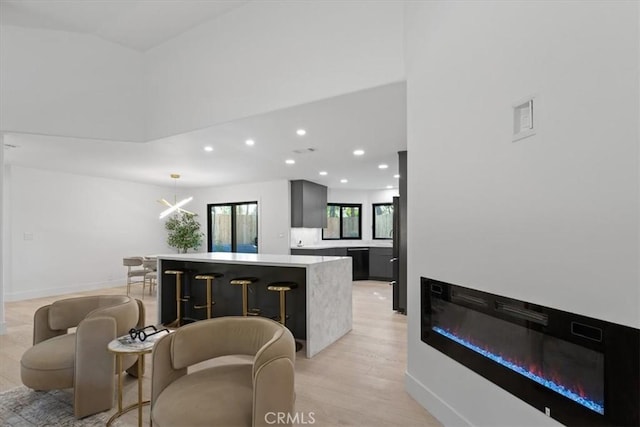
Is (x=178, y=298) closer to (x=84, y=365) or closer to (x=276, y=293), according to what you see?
(x=276, y=293)

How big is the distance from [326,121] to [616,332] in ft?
10.9

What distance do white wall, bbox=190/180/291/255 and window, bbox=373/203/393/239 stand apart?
2827 millimetres

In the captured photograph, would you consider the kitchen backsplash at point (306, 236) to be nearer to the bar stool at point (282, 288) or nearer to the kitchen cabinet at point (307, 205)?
the kitchen cabinet at point (307, 205)

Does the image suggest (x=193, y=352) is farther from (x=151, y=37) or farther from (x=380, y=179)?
(x=380, y=179)

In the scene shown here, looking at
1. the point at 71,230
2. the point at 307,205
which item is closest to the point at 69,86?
the point at 71,230

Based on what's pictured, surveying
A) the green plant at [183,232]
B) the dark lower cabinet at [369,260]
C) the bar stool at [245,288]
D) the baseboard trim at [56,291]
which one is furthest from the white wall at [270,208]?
the bar stool at [245,288]

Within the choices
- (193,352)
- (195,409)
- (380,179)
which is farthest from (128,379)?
(380,179)

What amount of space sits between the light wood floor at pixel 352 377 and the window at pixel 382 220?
4.49 meters

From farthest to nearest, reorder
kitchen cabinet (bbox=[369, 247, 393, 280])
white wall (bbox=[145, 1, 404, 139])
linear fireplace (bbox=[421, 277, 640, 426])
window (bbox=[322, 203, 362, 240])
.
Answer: window (bbox=[322, 203, 362, 240])
kitchen cabinet (bbox=[369, 247, 393, 280])
white wall (bbox=[145, 1, 404, 139])
linear fireplace (bbox=[421, 277, 640, 426])

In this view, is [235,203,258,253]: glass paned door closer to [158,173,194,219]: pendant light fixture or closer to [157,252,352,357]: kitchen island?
[158,173,194,219]: pendant light fixture

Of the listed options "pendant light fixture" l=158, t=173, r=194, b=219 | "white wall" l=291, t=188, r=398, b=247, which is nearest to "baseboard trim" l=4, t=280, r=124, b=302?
"pendant light fixture" l=158, t=173, r=194, b=219

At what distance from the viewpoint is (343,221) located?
9.71 metres

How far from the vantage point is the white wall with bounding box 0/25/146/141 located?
4.36 metres

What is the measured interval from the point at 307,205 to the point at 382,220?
2.56 metres
